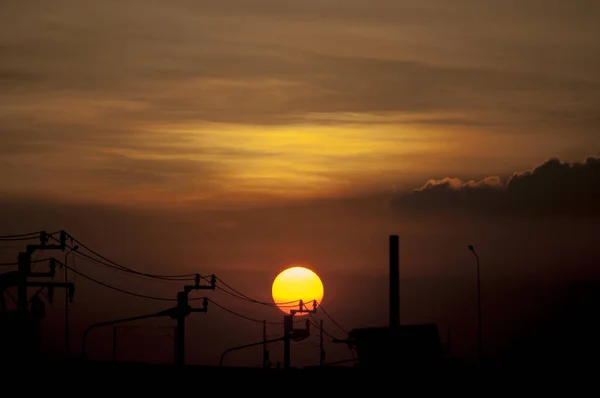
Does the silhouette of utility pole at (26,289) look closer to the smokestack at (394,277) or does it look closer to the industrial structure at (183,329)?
the industrial structure at (183,329)

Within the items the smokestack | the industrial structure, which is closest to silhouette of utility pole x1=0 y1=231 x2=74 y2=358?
the industrial structure

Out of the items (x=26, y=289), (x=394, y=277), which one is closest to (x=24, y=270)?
(x=26, y=289)

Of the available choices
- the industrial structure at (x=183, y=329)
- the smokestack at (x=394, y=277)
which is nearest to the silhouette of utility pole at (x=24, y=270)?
the industrial structure at (x=183, y=329)

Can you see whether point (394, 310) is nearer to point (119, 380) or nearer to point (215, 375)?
point (215, 375)

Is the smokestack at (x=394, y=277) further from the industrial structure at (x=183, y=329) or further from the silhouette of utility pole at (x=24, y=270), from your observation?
the silhouette of utility pole at (x=24, y=270)

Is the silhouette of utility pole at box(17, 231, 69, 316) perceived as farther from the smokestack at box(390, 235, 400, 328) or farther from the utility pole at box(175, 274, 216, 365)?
the smokestack at box(390, 235, 400, 328)

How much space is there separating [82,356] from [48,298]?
793 centimetres

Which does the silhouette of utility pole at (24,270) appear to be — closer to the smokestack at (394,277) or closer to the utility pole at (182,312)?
the utility pole at (182,312)

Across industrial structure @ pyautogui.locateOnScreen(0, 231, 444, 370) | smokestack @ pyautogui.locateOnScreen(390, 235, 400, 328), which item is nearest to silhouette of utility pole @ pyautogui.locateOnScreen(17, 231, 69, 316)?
industrial structure @ pyautogui.locateOnScreen(0, 231, 444, 370)

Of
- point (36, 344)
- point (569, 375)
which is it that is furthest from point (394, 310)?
point (36, 344)

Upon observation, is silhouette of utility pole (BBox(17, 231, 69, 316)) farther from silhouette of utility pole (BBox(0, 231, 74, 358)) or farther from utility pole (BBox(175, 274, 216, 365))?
utility pole (BBox(175, 274, 216, 365))

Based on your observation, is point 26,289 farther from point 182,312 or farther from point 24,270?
point 182,312

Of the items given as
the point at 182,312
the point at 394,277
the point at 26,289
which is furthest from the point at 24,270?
the point at 394,277

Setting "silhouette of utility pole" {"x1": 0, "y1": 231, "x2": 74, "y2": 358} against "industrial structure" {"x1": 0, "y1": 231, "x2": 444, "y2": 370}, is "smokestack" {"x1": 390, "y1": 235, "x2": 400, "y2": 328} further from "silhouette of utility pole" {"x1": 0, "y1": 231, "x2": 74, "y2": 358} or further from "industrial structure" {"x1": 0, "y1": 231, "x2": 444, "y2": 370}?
"silhouette of utility pole" {"x1": 0, "y1": 231, "x2": 74, "y2": 358}
